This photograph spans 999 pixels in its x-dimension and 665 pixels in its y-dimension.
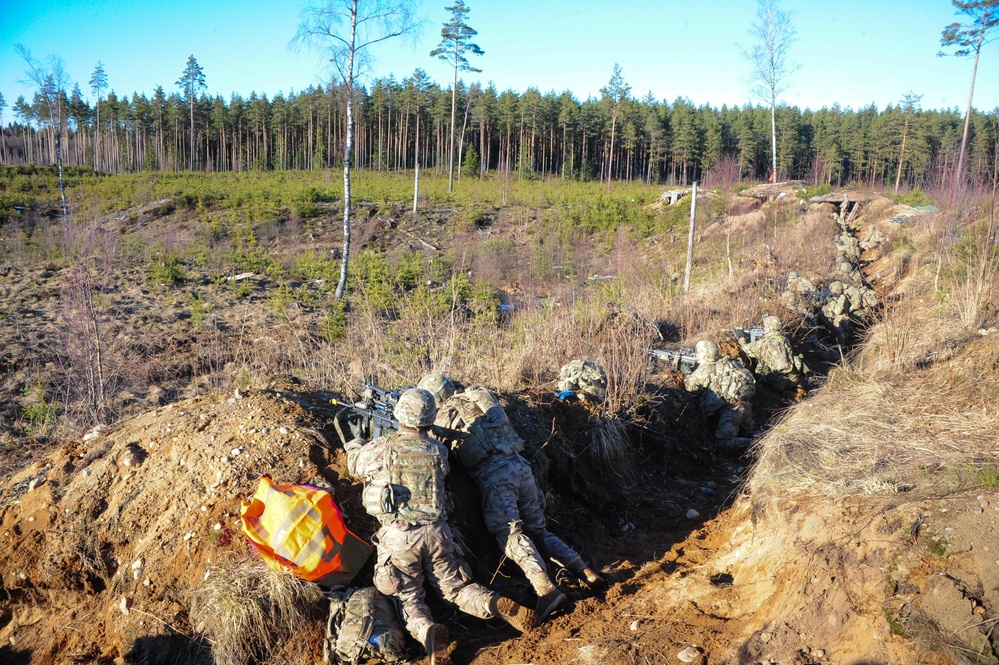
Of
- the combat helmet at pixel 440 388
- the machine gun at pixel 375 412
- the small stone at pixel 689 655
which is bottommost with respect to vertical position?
the small stone at pixel 689 655

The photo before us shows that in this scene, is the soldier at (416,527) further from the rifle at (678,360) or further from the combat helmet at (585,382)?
the rifle at (678,360)

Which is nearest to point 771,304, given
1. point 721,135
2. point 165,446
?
point 165,446

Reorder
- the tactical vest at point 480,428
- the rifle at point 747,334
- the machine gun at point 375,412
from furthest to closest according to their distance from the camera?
the rifle at point 747,334
the machine gun at point 375,412
the tactical vest at point 480,428

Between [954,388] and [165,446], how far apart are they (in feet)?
20.6

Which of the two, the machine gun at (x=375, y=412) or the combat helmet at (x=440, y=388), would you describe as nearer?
the machine gun at (x=375, y=412)

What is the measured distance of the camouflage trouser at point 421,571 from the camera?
3539mm

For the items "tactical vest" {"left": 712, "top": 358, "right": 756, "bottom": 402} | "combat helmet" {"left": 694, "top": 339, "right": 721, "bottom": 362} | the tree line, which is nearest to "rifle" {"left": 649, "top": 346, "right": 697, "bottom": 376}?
"combat helmet" {"left": 694, "top": 339, "right": 721, "bottom": 362}

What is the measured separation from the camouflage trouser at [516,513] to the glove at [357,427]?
34.9 inches

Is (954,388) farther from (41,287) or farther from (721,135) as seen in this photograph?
(721,135)

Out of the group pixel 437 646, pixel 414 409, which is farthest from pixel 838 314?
pixel 437 646

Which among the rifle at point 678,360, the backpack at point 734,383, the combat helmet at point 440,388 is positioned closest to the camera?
the combat helmet at point 440,388

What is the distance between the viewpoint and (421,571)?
3.68 m

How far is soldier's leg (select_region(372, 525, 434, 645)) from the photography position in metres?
3.54

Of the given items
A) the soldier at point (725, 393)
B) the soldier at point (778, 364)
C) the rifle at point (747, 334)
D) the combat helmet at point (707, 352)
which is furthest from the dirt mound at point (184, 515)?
the rifle at point (747, 334)
